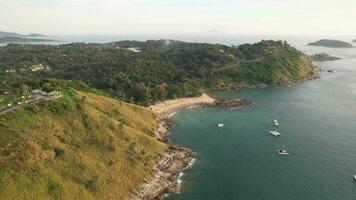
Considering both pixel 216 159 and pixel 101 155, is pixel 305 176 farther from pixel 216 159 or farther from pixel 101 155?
pixel 101 155

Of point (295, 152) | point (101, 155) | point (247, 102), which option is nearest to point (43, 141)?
point (101, 155)

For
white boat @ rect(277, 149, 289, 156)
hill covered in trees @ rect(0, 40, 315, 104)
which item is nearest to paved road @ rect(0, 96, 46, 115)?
hill covered in trees @ rect(0, 40, 315, 104)

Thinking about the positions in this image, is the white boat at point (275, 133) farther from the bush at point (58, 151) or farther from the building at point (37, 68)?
the building at point (37, 68)

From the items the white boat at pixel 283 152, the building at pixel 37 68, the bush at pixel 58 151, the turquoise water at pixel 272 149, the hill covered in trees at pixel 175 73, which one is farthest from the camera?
the building at pixel 37 68

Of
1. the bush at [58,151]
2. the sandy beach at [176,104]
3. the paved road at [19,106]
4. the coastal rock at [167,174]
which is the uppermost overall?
the paved road at [19,106]

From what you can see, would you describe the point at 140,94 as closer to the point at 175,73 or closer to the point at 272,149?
the point at 175,73

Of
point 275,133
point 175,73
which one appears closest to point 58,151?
point 275,133

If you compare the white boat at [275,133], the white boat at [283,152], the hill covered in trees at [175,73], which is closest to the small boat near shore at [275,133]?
the white boat at [275,133]

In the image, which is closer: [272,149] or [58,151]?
[58,151]
